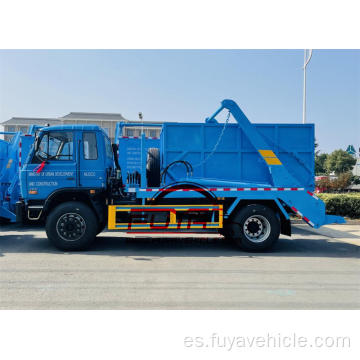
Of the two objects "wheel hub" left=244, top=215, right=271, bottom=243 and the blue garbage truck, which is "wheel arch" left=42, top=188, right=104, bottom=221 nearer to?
the blue garbage truck

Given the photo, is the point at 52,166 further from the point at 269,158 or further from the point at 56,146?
the point at 269,158

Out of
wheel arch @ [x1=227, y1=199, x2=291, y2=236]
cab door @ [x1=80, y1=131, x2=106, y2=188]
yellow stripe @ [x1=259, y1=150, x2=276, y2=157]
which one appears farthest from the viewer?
yellow stripe @ [x1=259, y1=150, x2=276, y2=157]

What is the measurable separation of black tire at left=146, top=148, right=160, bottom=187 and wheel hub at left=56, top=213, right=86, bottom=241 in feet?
5.87

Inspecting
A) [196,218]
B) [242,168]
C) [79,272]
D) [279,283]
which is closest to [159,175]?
[196,218]

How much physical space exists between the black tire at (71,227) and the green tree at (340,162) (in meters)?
42.6

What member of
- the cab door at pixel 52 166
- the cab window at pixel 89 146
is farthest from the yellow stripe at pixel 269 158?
the cab door at pixel 52 166

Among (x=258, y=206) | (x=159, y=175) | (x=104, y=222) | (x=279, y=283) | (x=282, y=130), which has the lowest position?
(x=279, y=283)

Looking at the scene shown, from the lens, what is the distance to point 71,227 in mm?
6711

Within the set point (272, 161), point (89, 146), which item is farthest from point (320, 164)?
point (89, 146)

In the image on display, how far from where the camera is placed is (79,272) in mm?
5219

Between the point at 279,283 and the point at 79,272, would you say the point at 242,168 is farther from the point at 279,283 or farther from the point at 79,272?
the point at 79,272

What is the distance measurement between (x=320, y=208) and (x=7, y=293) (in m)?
6.38

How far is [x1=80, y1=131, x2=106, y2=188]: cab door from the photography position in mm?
6887

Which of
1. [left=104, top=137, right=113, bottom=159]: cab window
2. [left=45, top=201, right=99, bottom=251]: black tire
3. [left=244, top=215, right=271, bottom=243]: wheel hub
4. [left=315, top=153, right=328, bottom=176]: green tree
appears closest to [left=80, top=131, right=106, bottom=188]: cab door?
[left=104, top=137, right=113, bottom=159]: cab window
